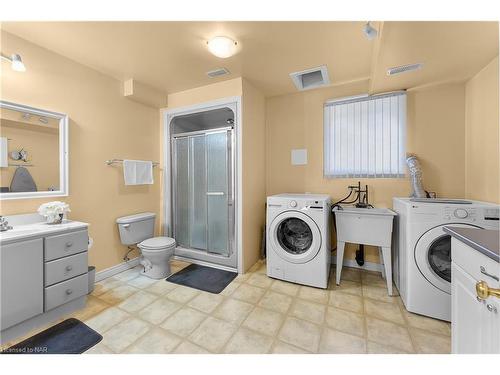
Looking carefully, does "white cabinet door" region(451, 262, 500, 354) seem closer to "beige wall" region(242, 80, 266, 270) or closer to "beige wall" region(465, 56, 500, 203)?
"beige wall" region(465, 56, 500, 203)

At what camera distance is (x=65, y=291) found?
1613mm

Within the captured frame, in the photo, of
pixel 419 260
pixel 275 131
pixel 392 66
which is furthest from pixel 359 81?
pixel 419 260

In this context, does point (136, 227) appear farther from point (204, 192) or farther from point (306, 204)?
point (306, 204)

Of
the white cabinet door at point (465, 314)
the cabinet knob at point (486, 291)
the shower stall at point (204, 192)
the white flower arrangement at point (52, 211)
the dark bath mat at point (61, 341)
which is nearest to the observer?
the cabinet knob at point (486, 291)

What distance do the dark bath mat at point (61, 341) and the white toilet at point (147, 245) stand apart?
2.55 ft

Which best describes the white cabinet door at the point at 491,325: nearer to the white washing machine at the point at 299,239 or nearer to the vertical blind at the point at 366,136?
the white washing machine at the point at 299,239

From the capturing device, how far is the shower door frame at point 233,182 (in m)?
2.39

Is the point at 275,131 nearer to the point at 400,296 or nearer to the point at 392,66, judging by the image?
the point at 392,66

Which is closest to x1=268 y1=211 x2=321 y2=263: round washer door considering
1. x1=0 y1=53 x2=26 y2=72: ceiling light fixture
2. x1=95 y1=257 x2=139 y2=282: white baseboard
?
x1=95 y1=257 x2=139 y2=282: white baseboard

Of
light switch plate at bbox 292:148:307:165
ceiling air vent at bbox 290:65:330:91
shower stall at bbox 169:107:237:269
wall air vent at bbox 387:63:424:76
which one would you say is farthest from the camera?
light switch plate at bbox 292:148:307:165

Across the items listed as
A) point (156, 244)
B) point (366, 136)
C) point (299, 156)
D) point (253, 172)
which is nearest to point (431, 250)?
point (366, 136)

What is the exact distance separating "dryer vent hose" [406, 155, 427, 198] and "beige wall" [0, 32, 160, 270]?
3.05 meters

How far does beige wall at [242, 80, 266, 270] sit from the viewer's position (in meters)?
2.43

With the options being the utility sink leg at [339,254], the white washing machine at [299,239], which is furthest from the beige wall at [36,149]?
the utility sink leg at [339,254]
